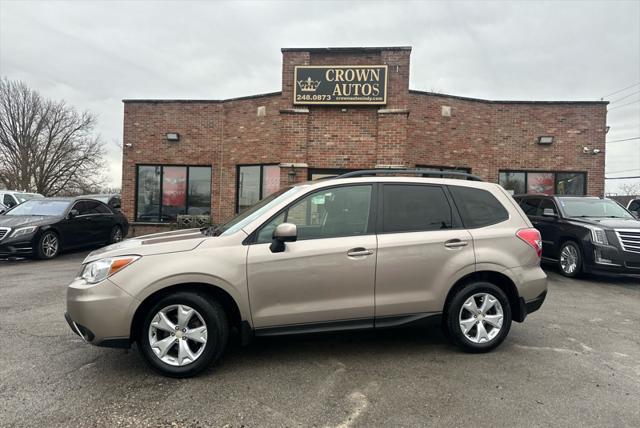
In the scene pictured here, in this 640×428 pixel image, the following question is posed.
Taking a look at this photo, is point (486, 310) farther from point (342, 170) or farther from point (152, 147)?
point (152, 147)

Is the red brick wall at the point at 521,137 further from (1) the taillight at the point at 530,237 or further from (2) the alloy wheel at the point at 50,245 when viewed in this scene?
(2) the alloy wheel at the point at 50,245

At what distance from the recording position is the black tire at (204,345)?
314cm

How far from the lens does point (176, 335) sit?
316 centimetres

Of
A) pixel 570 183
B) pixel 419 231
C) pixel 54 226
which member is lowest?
pixel 54 226

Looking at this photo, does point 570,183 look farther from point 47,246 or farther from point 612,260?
point 47,246

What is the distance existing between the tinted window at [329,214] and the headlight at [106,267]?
1.09m

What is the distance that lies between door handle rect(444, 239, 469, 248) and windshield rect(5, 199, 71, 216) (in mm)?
9780

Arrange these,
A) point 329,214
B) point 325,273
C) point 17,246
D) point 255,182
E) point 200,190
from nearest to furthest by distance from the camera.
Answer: point 325,273, point 329,214, point 17,246, point 255,182, point 200,190

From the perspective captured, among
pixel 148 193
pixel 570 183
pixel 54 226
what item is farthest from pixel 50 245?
pixel 570 183

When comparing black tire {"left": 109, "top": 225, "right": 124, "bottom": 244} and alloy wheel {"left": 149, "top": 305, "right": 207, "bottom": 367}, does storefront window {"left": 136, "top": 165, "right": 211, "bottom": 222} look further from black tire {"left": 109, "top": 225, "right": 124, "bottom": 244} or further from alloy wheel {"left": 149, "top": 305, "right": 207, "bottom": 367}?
alloy wheel {"left": 149, "top": 305, "right": 207, "bottom": 367}

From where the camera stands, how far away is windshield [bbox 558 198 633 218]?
27.2 ft

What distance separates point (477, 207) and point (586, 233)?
16.6 ft

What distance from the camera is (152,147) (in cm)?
1365

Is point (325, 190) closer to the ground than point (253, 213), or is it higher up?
higher up
